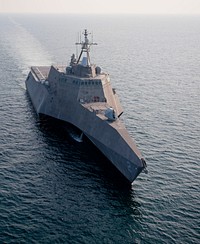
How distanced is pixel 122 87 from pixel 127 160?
151 feet

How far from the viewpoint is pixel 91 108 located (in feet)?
173

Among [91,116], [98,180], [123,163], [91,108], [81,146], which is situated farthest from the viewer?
[91,108]

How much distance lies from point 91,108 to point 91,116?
2.00 m

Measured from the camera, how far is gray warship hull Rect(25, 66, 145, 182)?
42.4 meters

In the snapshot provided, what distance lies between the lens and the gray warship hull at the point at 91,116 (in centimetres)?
4241

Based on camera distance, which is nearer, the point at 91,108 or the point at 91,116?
the point at 91,116

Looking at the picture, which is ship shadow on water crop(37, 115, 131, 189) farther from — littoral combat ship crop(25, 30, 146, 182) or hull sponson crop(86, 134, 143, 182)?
littoral combat ship crop(25, 30, 146, 182)

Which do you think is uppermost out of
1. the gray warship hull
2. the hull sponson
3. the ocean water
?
the gray warship hull

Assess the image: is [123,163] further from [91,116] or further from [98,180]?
[91,116]

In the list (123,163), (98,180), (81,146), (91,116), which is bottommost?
(98,180)

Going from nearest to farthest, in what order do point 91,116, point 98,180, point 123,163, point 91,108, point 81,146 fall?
point 98,180 → point 123,163 → point 91,116 → point 81,146 → point 91,108

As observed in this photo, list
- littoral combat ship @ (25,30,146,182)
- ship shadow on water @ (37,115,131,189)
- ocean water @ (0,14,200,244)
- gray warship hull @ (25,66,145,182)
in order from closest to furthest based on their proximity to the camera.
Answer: ocean water @ (0,14,200,244) → gray warship hull @ (25,66,145,182) → ship shadow on water @ (37,115,131,189) → littoral combat ship @ (25,30,146,182)

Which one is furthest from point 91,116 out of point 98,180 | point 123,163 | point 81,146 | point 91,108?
point 98,180

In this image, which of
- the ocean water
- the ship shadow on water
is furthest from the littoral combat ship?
the ocean water
